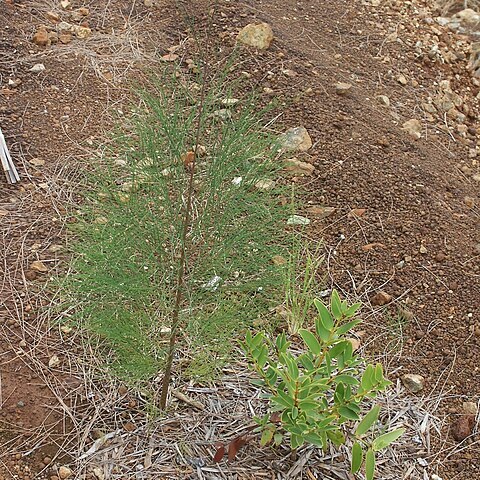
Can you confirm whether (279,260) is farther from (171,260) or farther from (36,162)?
(36,162)

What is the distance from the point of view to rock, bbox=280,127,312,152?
3279 millimetres

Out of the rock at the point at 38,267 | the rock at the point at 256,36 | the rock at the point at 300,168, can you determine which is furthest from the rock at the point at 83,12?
the rock at the point at 38,267

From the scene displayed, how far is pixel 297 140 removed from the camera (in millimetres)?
3311

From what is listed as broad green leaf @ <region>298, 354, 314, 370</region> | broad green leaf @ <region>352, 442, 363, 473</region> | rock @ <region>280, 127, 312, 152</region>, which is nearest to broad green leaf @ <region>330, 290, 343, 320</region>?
broad green leaf @ <region>298, 354, 314, 370</region>

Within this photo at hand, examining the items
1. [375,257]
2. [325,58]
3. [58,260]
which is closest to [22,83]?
[58,260]

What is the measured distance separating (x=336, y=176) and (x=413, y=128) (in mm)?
597

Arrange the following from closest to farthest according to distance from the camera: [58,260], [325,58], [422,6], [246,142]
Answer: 1. [246,142]
2. [58,260]
3. [325,58]
4. [422,6]

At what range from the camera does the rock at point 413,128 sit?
353 cm

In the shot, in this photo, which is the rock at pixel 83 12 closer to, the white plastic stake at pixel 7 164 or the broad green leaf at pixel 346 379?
the white plastic stake at pixel 7 164

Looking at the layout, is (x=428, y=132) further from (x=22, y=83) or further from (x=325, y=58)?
(x=22, y=83)

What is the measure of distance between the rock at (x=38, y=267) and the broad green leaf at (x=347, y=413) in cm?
129

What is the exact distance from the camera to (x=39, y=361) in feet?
8.21

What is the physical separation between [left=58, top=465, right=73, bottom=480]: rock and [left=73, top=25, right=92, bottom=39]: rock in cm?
245

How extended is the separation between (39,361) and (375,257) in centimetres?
134
